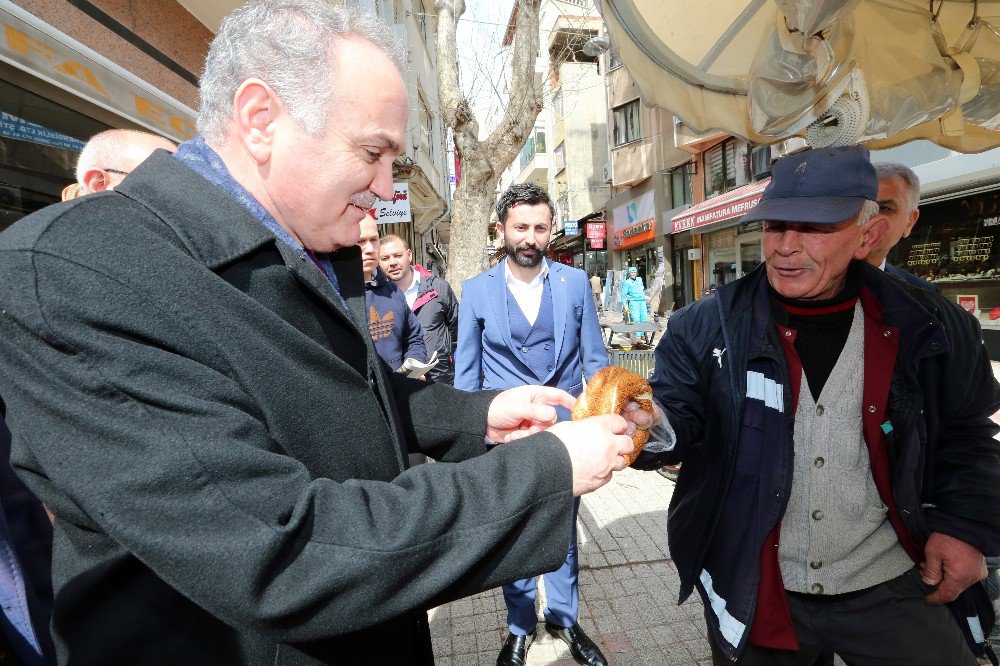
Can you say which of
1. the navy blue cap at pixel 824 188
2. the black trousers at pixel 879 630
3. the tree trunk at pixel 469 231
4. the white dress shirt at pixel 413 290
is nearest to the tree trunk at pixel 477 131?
the tree trunk at pixel 469 231

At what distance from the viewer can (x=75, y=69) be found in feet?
9.80

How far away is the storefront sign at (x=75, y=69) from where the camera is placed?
2518mm

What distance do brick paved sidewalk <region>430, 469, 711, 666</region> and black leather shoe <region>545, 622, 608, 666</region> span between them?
2.7 inches

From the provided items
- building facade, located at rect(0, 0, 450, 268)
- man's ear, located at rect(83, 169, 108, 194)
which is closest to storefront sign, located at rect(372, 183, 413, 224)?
building facade, located at rect(0, 0, 450, 268)

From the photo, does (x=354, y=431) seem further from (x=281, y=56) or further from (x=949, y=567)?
(x=949, y=567)

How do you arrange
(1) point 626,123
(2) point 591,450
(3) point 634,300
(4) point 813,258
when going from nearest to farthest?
(2) point 591,450
(4) point 813,258
(3) point 634,300
(1) point 626,123

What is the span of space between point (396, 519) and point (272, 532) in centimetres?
19

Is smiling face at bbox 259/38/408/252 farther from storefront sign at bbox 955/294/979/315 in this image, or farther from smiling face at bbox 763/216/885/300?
storefront sign at bbox 955/294/979/315

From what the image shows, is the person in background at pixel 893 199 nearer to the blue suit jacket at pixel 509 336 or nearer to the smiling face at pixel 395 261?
the blue suit jacket at pixel 509 336

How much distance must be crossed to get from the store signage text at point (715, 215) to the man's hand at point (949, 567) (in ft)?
43.9

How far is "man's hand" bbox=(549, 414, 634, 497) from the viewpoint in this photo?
110 centimetres

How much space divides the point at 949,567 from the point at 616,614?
1.94 meters

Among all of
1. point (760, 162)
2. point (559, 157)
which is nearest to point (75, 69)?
point (760, 162)

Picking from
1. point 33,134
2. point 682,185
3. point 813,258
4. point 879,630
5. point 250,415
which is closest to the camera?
point 250,415
